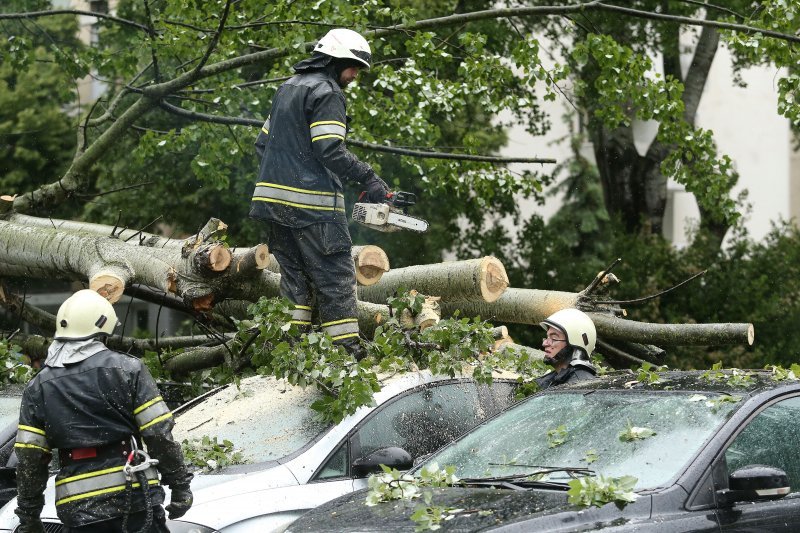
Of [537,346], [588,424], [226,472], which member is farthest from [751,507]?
[537,346]

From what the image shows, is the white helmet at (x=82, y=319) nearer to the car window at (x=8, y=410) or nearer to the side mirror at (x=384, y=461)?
the side mirror at (x=384, y=461)

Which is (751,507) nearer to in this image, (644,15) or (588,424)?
(588,424)

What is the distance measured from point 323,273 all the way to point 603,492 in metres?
3.27

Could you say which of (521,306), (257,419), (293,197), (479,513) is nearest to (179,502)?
(257,419)

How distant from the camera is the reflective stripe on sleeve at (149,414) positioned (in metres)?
5.32

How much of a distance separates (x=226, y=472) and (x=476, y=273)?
10.6 feet

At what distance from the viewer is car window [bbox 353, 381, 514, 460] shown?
6344mm

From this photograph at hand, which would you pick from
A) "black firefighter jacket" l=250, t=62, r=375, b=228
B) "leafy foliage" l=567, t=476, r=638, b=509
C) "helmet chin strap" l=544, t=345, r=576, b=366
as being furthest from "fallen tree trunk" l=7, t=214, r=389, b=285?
"leafy foliage" l=567, t=476, r=638, b=509

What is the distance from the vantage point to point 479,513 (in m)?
4.62

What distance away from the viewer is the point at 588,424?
5.41 m

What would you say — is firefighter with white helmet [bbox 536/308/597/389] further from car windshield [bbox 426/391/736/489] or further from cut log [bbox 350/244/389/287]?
car windshield [bbox 426/391/736/489]

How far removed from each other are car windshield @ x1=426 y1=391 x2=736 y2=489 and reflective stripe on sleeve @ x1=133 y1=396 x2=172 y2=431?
1.24m

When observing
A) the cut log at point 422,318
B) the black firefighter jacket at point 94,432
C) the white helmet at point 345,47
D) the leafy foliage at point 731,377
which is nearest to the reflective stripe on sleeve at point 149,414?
the black firefighter jacket at point 94,432

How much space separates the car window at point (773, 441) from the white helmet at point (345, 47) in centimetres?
352
